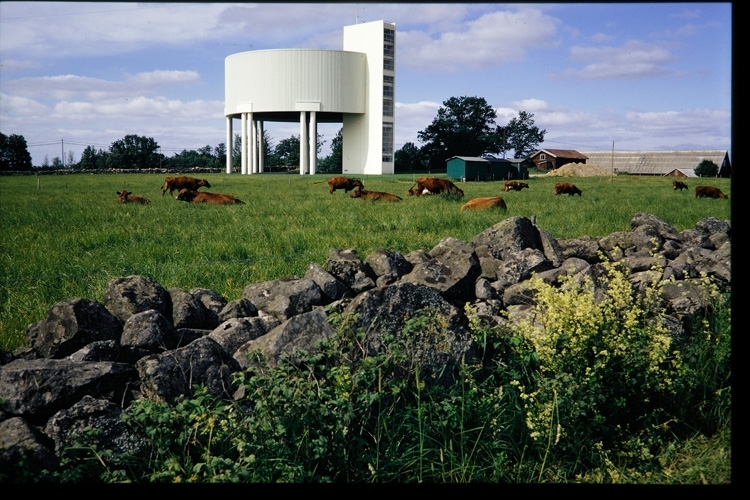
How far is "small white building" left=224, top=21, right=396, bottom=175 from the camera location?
40.5 feet

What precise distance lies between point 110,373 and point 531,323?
331 centimetres

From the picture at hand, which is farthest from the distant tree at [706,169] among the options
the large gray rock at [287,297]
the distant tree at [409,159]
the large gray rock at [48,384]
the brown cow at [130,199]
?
the large gray rock at [48,384]

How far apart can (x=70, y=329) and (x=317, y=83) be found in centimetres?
863

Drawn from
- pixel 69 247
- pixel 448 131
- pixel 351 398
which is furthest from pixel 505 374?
pixel 448 131

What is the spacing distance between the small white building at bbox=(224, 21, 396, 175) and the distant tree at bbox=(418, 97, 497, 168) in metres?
4.50

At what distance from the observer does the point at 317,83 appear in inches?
496

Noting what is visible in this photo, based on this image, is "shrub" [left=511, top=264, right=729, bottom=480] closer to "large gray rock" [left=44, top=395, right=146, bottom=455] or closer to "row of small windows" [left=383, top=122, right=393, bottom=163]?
"large gray rock" [left=44, top=395, right=146, bottom=455]

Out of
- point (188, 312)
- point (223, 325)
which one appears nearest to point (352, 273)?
point (223, 325)

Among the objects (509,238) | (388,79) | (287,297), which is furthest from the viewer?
(388,79)

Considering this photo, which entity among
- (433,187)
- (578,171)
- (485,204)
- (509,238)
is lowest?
(509,238)

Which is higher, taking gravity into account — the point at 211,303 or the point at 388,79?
the point at 388,79

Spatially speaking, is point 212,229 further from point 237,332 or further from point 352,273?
point 237,332

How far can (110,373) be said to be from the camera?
4328mm

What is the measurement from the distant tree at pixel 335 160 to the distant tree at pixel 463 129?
225 cm
